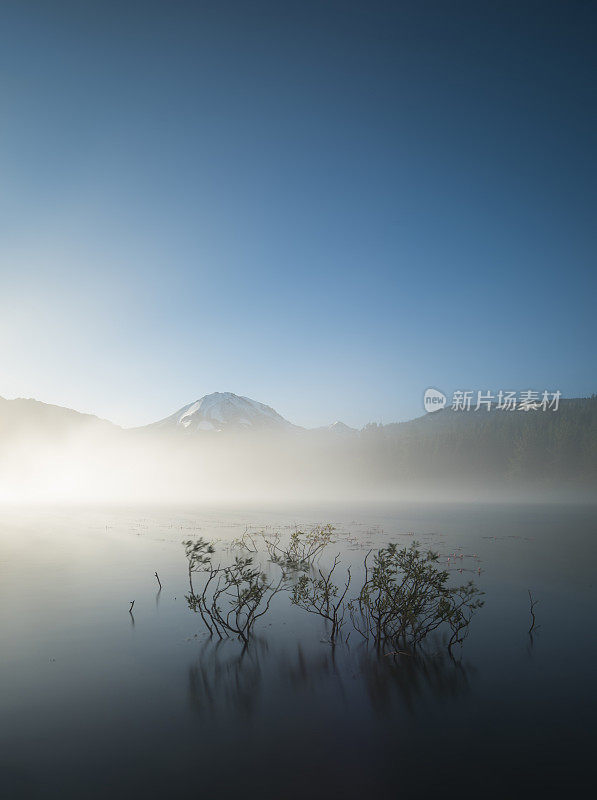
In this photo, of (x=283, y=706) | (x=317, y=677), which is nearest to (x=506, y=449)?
(x=317, y=677)

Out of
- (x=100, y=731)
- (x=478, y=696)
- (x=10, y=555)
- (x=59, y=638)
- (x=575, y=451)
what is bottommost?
(x=10, y=555)

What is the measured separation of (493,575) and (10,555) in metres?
37.0

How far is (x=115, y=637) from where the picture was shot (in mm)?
17266

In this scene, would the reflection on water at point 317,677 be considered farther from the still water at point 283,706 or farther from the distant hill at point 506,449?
the distant hill at point 506,449

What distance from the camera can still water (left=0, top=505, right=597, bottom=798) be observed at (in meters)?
8.80

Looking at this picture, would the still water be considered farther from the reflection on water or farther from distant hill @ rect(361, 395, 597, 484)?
distant hill @ rect(361, 395, 597, 484)

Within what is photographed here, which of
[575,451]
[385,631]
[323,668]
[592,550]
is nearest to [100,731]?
[323,668]

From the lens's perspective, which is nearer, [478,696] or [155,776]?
[155,776]

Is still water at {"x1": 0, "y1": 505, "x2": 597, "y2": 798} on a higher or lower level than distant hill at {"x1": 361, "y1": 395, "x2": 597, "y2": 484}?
Result: lower

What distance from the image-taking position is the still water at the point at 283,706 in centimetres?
880

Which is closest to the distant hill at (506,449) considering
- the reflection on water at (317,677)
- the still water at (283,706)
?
the still water at (283,706)

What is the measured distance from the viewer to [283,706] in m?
11.5

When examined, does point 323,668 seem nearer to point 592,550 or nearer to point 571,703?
point 571,703

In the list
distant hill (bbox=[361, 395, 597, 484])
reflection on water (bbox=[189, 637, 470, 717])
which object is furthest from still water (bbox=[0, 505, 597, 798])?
distant hill (bbox=[361, 395, 597, 484])
